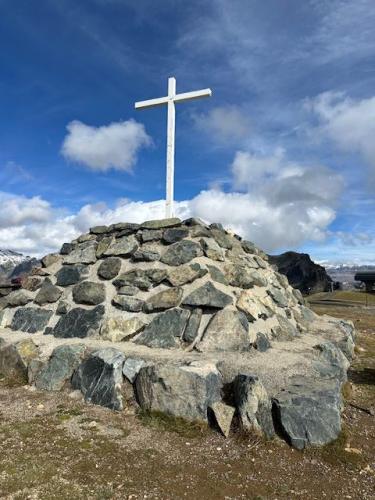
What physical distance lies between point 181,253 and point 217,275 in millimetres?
1183

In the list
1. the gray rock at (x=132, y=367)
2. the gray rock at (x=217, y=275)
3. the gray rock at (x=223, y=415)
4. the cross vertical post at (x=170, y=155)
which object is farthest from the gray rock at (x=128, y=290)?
the gray rock at (x=223, y=415)

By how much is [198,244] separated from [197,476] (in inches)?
273

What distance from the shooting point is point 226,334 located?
30.3 ft

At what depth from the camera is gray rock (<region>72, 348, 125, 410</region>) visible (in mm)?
7746

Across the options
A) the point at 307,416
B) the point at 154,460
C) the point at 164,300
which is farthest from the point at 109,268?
the point at 307,416

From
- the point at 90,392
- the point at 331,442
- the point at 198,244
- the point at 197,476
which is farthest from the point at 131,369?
the point at 198,244

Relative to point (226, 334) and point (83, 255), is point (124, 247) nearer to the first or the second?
point (83, 255)

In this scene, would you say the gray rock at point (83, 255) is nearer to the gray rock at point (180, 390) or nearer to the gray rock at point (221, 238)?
the gray rock at point (221, 238)

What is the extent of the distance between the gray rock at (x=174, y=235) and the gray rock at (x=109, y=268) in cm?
153

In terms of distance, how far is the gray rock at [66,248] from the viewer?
13289 mm

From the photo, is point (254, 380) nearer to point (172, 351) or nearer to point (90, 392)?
point (172, 351)

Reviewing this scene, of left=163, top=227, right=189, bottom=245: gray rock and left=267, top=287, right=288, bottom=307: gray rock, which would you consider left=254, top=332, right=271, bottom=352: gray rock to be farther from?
left=163, top=227, right=189, bottom=245: gray rock

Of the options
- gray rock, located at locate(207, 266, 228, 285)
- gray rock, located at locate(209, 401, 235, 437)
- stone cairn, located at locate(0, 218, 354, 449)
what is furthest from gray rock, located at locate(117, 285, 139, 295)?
gray rock, located at locate(209, 401, 235, 437)

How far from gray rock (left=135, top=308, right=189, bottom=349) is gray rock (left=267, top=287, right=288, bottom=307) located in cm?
378
